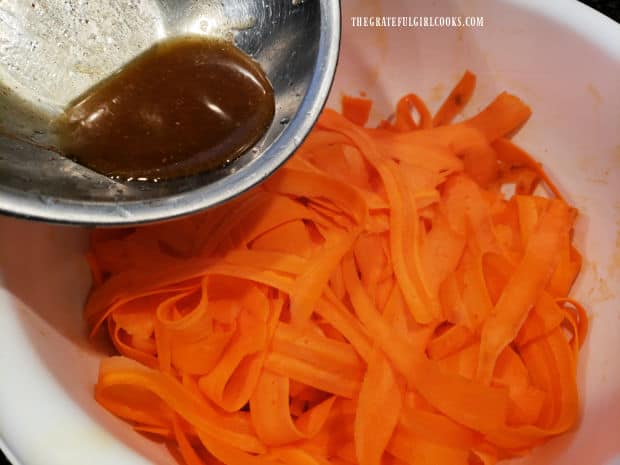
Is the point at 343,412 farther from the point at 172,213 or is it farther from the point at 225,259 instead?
the point at 172,213

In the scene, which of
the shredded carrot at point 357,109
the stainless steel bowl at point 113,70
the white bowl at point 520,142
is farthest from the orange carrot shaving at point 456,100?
the stainless steel bowl at point 113,70

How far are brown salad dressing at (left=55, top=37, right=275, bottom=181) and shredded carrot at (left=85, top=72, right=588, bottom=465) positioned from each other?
0.63 feet

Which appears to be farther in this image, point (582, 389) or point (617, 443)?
point (582, 389)

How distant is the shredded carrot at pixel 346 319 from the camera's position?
114 centimetres

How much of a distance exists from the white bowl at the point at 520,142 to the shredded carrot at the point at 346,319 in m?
0.05

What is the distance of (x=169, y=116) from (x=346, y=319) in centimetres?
48

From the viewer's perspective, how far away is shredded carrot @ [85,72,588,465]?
1.14 meters

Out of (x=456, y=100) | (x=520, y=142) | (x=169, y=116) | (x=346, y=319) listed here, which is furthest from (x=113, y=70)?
(x=520, y=142)

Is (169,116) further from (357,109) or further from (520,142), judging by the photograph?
(520,142)

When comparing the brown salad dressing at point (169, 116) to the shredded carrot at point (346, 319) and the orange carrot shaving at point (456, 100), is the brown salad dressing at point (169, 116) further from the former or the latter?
the orange carrot shaving at point (456, 100)

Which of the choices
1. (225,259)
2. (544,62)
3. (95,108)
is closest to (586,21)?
(544,62)

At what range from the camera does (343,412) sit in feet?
3.98

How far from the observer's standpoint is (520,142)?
1.56 metres

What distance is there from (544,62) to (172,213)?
3.17 feet
